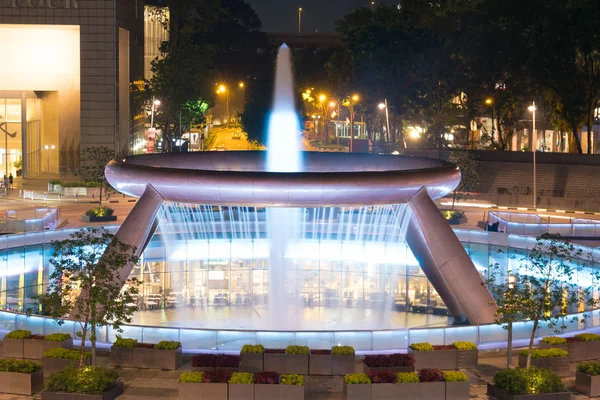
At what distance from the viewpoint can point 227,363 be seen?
24.9 m

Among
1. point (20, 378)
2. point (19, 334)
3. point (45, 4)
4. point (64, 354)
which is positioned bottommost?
point (20, 378)

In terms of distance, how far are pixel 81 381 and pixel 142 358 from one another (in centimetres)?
315

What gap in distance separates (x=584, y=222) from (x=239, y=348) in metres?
30.6

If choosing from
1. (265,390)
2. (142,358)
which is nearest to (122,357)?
(142,358)

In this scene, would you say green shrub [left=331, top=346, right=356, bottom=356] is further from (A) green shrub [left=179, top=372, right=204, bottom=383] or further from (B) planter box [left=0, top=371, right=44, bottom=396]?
(B) planter box [left=0, top=371, right=44, bottom=396]

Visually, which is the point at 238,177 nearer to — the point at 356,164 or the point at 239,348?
the point at 239,348

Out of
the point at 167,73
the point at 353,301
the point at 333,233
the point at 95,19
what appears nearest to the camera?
the point at 353,301

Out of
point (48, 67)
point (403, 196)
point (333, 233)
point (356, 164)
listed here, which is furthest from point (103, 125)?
point (403, 196)

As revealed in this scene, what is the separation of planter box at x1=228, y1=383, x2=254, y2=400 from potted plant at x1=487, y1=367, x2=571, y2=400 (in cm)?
588

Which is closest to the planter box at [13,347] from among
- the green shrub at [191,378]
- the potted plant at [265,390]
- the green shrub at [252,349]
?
the green shrub at [191,378]

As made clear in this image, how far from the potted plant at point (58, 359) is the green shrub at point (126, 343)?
1.00 m

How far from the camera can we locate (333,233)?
50.1 meters

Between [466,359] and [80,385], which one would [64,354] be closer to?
[80,385]

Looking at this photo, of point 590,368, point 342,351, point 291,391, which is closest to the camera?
→ point 291,391
